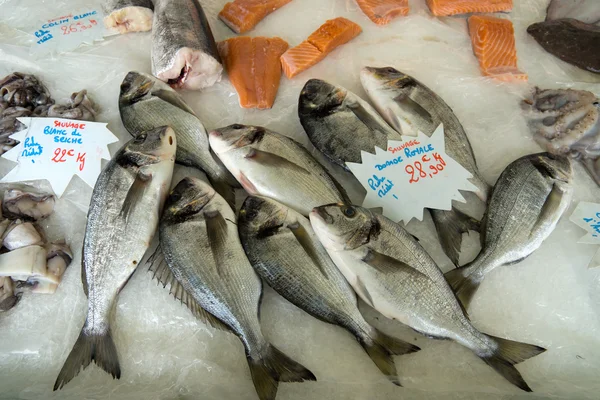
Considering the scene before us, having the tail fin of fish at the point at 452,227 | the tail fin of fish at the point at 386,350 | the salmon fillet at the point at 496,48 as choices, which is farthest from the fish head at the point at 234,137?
the salmon fillet at the point at 496,48

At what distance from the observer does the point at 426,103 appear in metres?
2.20

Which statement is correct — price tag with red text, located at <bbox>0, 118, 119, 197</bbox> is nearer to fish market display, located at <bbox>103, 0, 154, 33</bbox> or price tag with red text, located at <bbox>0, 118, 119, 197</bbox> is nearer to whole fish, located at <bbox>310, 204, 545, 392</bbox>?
fish market display, located at <bbox>103, 0, 154, 33</bbox>

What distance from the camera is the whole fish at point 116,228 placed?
1.73 meters

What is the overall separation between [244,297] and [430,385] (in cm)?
84

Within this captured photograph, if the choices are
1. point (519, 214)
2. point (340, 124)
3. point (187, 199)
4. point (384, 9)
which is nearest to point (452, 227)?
point (519, 214)

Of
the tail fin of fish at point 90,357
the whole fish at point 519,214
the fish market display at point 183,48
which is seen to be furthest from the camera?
the fish market display at point 183,48

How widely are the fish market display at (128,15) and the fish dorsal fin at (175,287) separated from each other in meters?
1.62

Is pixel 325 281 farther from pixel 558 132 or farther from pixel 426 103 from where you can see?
pixel 558 132

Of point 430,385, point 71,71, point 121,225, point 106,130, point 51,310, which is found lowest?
point 430,385

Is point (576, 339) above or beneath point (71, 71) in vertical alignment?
beneath

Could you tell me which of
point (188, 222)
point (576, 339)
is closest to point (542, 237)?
point (576, 339)

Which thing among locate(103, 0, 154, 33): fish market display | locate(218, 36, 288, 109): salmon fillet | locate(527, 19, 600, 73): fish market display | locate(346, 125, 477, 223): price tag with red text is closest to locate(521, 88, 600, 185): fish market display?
locate(527, 19, 600, 73): fish market display

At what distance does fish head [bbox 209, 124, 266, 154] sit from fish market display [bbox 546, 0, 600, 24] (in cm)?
216

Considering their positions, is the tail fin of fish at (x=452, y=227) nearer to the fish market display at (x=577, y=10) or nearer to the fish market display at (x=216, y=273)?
the fish market display at (x=216, y=273)
